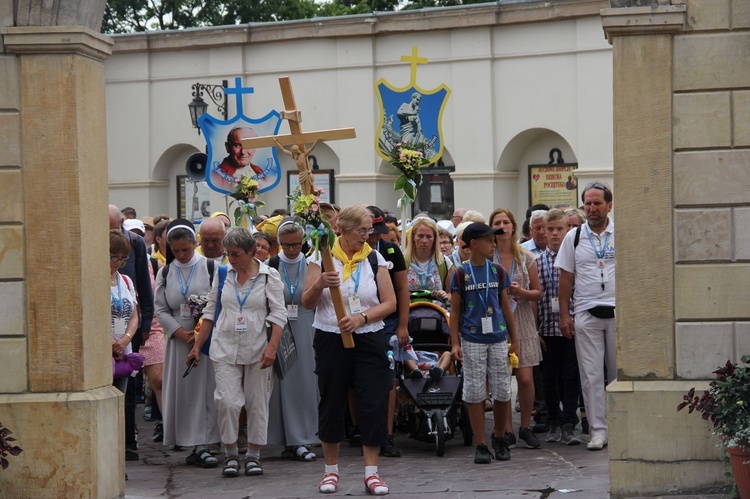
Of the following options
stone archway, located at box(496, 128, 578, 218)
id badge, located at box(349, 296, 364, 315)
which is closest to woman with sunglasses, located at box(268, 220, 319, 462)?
id badge, located at box(349, 296, 364, 315)

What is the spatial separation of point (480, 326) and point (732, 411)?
2.84 meters

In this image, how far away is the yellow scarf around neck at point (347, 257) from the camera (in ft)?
30.9

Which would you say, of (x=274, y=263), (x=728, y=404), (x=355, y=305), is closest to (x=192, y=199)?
(x=274, y=263)

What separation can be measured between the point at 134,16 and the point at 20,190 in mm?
Result: 37724

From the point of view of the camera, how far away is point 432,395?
11.0 meters

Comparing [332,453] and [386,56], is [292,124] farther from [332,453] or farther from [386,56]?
[386,56]

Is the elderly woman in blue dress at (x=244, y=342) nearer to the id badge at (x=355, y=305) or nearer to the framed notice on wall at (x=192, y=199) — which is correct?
the id badge at (x=355, y=305)

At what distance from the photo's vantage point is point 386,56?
1014 inches

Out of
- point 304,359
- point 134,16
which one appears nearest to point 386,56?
point 304,359

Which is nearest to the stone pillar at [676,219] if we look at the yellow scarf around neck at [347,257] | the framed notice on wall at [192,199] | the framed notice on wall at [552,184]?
the yellow scarf around neck at [347,257]

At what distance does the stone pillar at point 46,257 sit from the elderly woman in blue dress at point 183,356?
226cm

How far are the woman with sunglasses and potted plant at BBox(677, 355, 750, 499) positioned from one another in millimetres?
3890

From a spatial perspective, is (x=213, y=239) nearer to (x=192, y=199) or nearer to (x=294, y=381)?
Answer: (x=294, y=381)

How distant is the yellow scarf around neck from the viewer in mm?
9406
